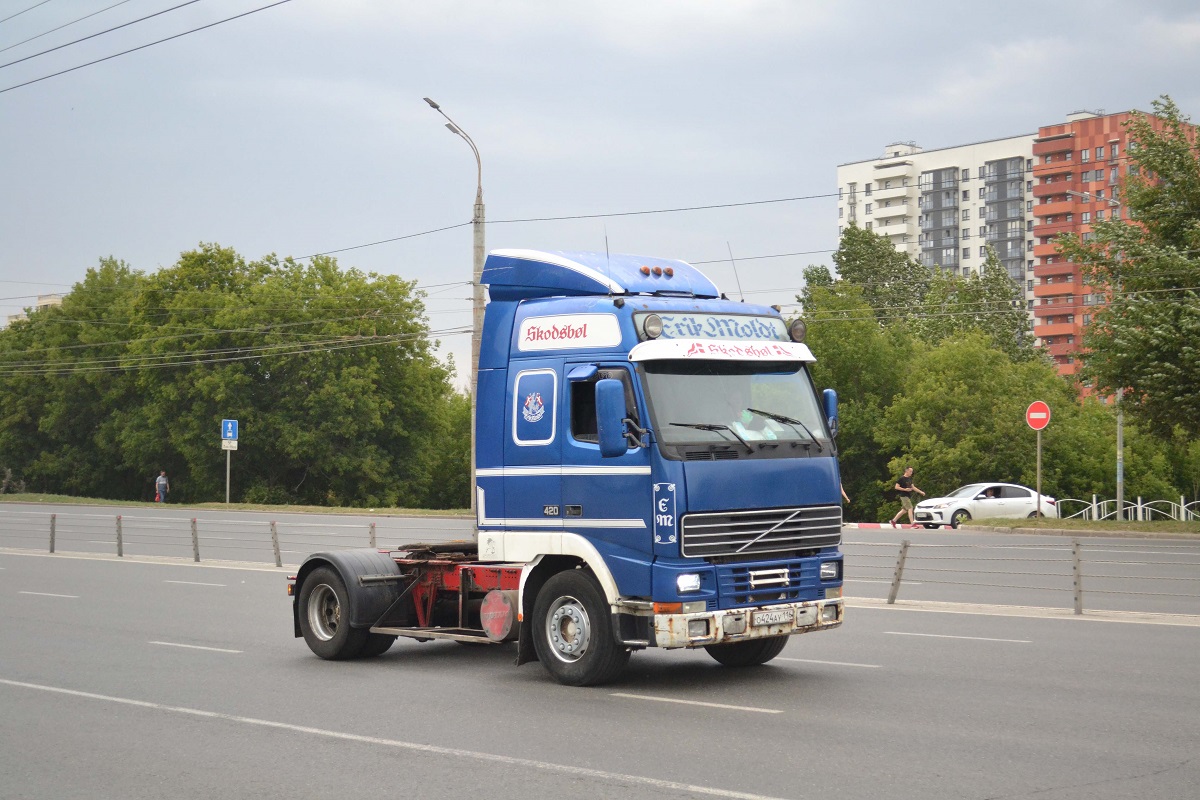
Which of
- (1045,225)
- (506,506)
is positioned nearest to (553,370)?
(506,506)

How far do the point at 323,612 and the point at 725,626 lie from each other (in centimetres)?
454

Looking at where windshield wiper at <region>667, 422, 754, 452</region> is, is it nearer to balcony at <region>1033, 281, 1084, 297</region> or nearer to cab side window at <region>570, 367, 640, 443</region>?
cab side window at <region>570, 367, 640, 443</region>

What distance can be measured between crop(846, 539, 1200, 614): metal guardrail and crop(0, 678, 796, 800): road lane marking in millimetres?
9430

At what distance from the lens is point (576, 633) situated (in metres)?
10.7

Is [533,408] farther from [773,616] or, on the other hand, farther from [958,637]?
[958,637]

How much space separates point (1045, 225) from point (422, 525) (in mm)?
116455

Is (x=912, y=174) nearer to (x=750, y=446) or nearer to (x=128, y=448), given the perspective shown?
(x=128, y=448)

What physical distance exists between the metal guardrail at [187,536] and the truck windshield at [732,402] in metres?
12.2

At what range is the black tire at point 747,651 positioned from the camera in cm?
1177

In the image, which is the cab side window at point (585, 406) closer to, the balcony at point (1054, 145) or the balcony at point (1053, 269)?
the balcony at point (1054, 145)

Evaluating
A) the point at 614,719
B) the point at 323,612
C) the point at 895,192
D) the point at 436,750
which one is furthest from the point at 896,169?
the point at 436,750

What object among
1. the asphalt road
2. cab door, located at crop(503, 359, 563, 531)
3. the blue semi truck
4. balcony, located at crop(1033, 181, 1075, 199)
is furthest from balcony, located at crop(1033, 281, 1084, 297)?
cab door, located at crop(503, 359, 563, 531)

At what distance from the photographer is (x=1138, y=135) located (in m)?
37.0

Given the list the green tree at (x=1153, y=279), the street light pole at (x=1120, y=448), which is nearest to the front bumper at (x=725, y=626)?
the green tree at (x=1153, y=279)
